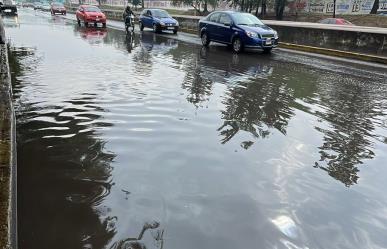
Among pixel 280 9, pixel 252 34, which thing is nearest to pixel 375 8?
pixel 280 9

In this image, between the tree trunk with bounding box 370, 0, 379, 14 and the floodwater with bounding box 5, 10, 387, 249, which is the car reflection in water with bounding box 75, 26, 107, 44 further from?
the tree trunk with bounding box 370, 0, 379, 14

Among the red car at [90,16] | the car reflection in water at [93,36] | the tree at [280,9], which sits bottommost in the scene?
the car reflection in water at [93,36]

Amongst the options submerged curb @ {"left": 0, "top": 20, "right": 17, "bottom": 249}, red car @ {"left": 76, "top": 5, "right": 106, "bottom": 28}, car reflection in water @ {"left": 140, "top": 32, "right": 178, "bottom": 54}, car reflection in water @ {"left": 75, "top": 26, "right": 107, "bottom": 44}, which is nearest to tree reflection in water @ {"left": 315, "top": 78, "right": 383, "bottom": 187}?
submerged curb @ {"left": 0, "top": 20, "right": 17, "bottom": 249}

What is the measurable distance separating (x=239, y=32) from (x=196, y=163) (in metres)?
12.7

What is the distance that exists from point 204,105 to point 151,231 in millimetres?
4475

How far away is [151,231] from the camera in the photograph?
10.6 ft

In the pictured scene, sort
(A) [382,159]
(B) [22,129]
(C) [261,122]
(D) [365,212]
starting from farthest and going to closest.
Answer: (C) [261,122]
(B) [22,129]
(A) [382,159]
(D) [365,212]

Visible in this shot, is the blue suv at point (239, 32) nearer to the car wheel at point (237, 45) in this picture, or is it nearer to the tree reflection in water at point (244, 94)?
the car wheel at point (237, 45)

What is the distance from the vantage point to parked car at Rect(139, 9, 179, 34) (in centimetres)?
2620

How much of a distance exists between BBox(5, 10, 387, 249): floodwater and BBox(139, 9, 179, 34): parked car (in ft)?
56.7

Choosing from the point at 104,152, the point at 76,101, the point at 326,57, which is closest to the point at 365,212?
the point at 104,152

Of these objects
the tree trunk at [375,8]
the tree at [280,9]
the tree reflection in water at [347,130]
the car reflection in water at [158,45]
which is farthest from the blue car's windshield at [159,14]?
the tree trunk at [375,8]

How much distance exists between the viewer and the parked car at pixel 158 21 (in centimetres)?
2620

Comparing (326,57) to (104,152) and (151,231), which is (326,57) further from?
(151,231)
